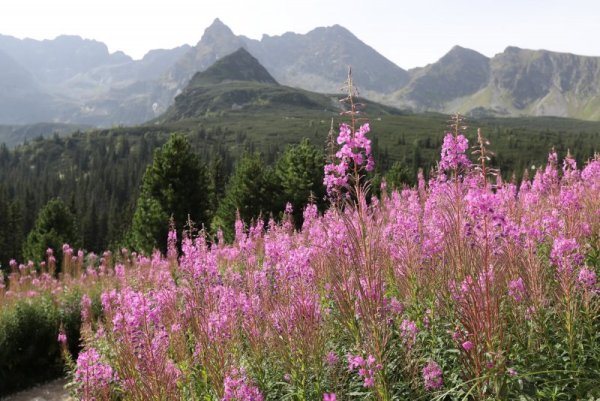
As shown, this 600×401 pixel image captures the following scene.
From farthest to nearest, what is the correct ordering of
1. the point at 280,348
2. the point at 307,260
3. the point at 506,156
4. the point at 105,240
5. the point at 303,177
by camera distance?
the point at 506,156, the point at 105,240, the point at 303,177, the point at 307,260, the point at 280,348

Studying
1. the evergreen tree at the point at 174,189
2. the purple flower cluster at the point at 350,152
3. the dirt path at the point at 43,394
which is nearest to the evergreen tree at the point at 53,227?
the evergreen tree at the point at 174,189

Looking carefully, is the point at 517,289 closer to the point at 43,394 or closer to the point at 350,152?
the point at 350,152

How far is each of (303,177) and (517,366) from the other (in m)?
36.1

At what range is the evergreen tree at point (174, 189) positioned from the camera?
28969mm

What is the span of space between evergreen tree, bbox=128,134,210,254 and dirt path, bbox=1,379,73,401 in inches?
589

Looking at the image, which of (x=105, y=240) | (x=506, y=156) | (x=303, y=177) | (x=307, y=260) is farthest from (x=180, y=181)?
(x=506, y=156)

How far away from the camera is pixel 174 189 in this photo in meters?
30.3

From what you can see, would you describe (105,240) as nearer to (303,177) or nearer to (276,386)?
(303,177)

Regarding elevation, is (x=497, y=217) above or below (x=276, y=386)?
above

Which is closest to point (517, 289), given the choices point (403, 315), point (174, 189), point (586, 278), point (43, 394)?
point (586, 278)

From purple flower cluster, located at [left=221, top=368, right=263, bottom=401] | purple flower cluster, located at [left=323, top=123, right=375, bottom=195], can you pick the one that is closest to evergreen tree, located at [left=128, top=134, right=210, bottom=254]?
purple flower cluster, located at [left=221, top=368, right=263, bottom=401]

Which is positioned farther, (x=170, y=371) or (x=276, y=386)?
(x=276, y=386)

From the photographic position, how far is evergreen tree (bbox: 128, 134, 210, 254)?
95.0 feet

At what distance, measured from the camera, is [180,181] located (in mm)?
30188
